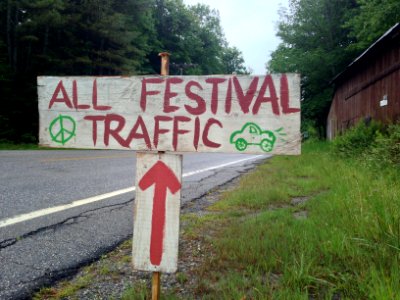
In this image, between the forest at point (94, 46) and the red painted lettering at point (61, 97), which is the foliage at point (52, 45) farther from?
the red painted lettering at point (61, 97)

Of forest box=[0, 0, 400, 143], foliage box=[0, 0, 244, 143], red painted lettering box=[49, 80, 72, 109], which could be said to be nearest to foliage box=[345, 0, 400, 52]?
forest box=[0, 0, 400, 143]

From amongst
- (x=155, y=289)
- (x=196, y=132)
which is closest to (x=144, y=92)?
(x=196, y=132)

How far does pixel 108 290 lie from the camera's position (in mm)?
2150

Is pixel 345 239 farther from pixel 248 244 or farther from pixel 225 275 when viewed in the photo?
pixel 225 275

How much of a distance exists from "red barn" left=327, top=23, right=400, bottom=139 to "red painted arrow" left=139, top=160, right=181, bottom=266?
895cm

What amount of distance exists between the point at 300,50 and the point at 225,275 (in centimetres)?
2578

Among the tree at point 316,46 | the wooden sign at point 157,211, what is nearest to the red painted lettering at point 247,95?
the wooden sign at point 157,211

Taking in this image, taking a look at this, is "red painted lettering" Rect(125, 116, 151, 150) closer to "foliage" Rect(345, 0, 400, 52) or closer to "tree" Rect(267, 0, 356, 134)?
"foliage" Rect(345, 0, 400, 52)

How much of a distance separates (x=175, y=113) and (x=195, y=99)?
0.46 ft

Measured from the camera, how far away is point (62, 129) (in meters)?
2.08

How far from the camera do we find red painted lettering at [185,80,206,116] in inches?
75.8

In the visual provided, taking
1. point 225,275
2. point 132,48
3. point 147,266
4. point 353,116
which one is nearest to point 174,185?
point 147,266

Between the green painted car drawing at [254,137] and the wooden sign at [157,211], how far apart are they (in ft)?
1.24

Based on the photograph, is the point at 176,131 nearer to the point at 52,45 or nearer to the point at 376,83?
the point at 376,83
